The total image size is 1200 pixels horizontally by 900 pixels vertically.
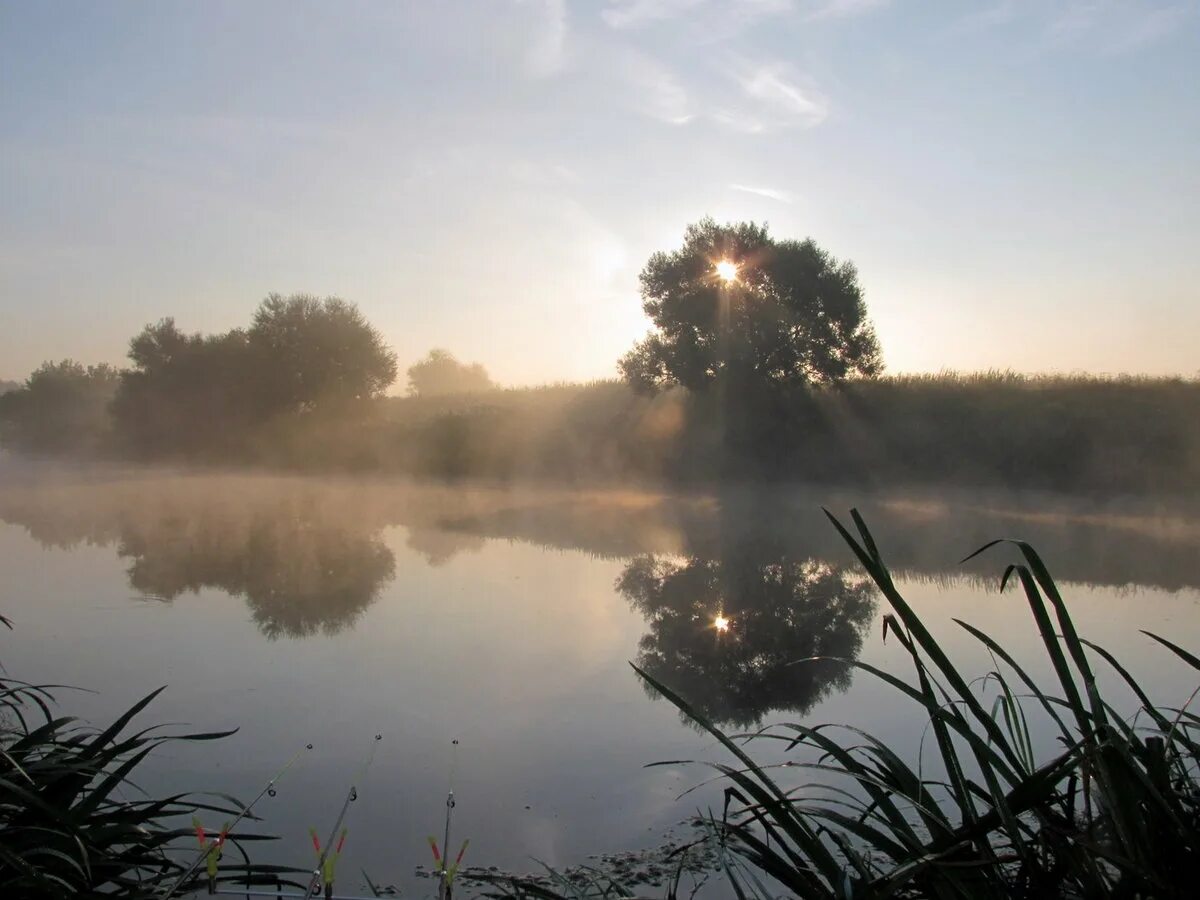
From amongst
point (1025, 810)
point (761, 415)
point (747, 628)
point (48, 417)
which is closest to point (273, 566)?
point (747, 628)

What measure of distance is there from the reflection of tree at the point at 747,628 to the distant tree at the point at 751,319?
658 inches

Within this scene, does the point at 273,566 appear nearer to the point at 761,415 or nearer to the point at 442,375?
the point at 761,415

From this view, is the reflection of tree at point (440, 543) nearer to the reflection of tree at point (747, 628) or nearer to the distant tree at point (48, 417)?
the reflection of tree at point (747, 628)

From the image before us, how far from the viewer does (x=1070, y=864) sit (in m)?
1.60

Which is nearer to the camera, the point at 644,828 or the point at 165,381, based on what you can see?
the point at 644,828

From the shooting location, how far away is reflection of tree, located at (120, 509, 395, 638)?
8.53 metres

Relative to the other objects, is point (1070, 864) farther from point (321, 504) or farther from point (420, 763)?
point (321, 504)

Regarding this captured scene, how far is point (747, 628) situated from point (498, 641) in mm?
1991

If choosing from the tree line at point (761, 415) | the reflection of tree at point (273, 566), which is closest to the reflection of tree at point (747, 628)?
the reflection of tree at point (273, 566)

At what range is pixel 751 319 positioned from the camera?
1132 inches

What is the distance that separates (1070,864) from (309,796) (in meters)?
3.25

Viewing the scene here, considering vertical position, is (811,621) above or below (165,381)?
below

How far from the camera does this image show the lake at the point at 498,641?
165 inches

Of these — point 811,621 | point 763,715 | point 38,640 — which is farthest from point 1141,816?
point 38,640
